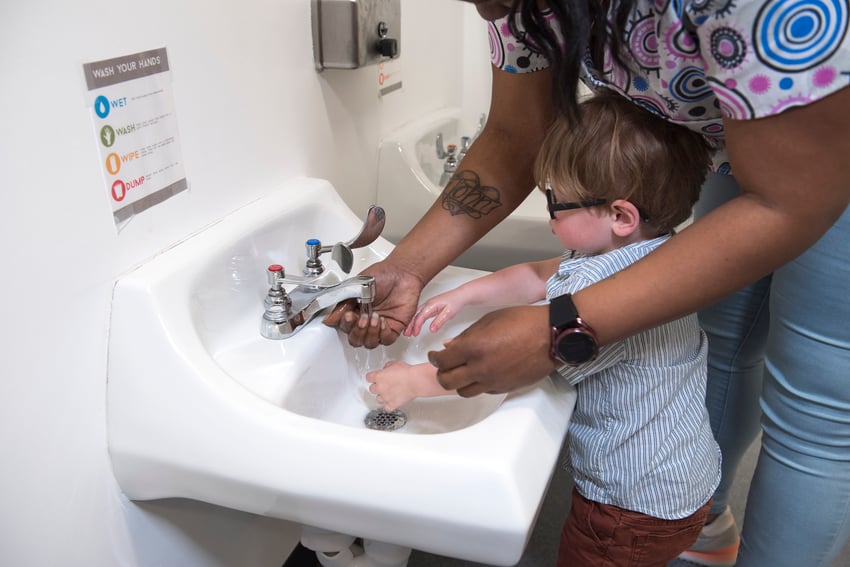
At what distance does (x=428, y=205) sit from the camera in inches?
47.8

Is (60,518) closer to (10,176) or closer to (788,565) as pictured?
(10,176)

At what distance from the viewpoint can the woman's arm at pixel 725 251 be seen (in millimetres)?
502

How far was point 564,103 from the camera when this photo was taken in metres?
0.60

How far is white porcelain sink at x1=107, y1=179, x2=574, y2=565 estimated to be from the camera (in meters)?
0.54

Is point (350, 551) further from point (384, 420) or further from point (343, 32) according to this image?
point (343, 32)

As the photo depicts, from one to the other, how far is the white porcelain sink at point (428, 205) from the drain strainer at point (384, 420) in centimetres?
38


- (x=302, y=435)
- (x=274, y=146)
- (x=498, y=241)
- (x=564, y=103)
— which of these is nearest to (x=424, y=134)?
(x=498, y=241)

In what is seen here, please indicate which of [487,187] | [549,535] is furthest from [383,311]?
[549,535]

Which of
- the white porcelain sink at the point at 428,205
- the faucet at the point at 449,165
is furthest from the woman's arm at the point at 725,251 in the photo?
the faucet at the point at 449,165

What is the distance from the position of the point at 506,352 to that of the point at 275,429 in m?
0.21

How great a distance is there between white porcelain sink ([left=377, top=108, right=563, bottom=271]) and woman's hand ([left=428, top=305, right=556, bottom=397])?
49cm

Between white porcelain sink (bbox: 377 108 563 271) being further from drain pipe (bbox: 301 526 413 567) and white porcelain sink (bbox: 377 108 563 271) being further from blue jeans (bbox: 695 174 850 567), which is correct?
drain pipe (bbox: 301 526 413 567)

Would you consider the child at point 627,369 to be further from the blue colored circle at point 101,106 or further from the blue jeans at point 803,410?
the blue colored circle at point 101,106

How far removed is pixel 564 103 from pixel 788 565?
2.06ft
